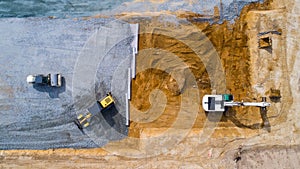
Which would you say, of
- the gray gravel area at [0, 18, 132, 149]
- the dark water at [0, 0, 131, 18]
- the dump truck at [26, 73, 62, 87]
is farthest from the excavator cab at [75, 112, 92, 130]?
the dark water at [0, 0, 131, 18]

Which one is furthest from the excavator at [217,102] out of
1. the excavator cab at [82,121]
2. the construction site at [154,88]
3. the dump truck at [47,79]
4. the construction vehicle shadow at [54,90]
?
the dump truck at [47,79]

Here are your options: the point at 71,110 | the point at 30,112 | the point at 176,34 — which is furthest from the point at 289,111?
the point at 30,112

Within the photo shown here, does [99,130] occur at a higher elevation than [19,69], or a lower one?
lower

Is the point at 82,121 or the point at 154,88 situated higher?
the point at 154,88

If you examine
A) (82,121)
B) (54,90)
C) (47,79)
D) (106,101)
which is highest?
(47,79)

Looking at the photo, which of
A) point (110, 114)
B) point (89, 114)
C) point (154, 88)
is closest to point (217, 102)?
point (154, 88)

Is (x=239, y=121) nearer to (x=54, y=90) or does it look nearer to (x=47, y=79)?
(x=54, y=90)

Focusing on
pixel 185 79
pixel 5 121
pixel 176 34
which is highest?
pixel 176 34

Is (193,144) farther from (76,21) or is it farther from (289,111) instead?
(76,21)
